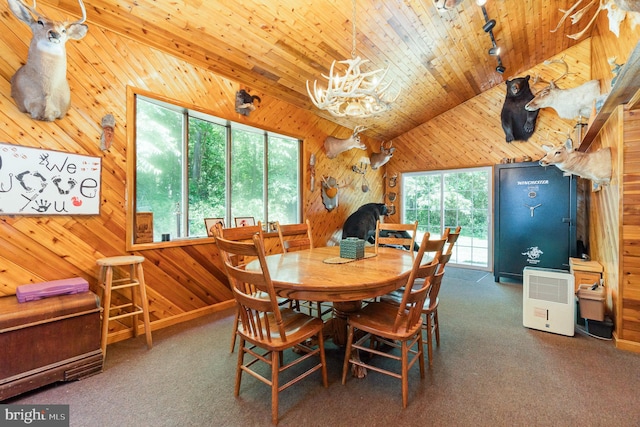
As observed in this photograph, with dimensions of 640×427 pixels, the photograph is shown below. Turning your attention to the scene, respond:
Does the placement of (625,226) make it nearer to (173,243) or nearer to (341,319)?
(341,319)

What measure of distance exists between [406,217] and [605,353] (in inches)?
174

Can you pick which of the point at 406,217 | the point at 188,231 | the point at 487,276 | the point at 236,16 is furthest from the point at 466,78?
the point at 188,231

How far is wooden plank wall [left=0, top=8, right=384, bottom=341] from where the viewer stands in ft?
6.82

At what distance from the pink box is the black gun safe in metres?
5.54

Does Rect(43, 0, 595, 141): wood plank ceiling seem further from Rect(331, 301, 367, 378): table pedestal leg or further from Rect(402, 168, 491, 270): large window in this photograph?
Rect(331, 301, 367, 378): table pedestal leg

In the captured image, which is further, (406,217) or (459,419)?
(406,217)

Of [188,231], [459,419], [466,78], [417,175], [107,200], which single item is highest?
[466,78]

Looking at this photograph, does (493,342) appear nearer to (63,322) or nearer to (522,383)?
(522,383)

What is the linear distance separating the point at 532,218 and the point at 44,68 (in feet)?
19.8

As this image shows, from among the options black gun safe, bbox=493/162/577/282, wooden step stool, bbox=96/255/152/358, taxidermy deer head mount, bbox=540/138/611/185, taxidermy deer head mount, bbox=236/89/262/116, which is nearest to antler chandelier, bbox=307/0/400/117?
taxidermy deer head mount, bbox=236/89/262/116

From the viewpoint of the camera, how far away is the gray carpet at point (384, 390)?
5.38ft

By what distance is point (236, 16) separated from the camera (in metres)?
2.67

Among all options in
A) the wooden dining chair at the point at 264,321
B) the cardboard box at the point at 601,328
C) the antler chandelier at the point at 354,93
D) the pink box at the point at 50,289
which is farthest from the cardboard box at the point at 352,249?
the cardboard box at the point at 601,328

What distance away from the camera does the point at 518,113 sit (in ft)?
16.3
